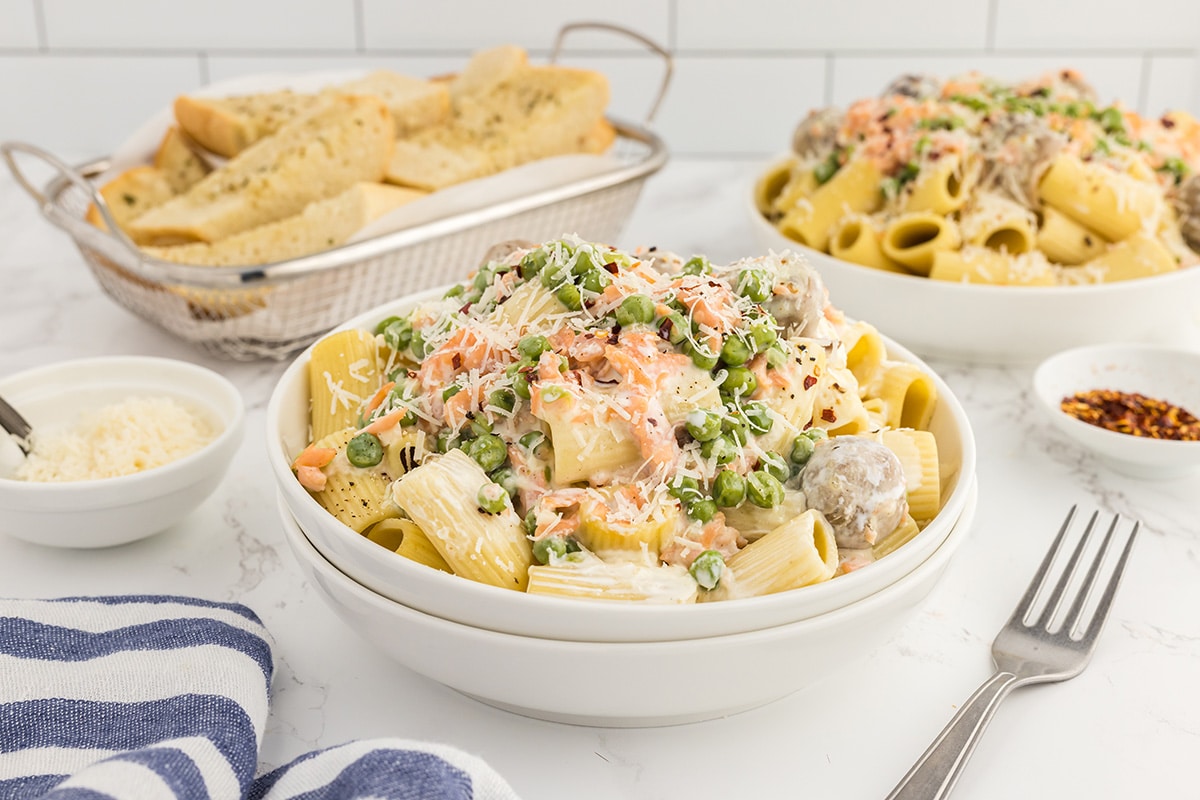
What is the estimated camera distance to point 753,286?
1.59 meters

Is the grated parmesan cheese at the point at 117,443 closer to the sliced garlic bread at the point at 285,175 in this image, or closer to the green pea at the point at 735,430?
the sliced garlic bread at the point at 285,175

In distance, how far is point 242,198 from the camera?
2.63 m

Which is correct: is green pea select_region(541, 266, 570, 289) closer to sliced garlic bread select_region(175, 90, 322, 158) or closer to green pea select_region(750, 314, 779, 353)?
green pea select_region(750, 314, 779, 353)

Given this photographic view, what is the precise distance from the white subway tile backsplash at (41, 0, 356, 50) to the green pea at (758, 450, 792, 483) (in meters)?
3.01

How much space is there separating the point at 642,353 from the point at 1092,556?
0.89 m

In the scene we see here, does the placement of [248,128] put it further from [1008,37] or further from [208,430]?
[1008,37]

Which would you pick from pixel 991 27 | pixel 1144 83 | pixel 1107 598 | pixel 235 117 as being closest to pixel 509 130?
pixel 235 117

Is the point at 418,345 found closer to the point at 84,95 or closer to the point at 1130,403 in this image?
the point at 1130,403

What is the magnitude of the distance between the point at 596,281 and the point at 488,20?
105 inches

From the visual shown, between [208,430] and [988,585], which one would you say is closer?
[988,585]

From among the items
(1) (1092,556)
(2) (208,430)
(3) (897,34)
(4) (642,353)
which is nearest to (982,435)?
(1) (1092,556)

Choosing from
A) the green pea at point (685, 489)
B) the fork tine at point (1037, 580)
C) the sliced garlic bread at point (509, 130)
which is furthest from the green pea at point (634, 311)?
the sliced garlic bread at point (509, 130)

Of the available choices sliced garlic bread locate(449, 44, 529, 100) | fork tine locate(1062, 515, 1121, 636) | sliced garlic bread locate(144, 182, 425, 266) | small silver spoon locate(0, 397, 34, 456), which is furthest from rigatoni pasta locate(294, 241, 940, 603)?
sliced garlic bread locate(449, 44, 529, 100)

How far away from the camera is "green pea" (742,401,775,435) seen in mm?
1478
